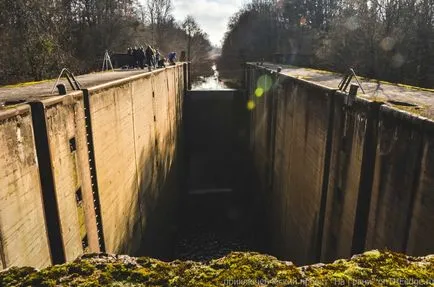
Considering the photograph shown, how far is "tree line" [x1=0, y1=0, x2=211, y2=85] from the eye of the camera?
17.4m

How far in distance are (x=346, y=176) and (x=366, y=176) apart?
865 mm

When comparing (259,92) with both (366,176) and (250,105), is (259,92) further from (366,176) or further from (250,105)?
(366,176)

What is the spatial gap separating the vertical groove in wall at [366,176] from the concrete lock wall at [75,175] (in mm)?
5296

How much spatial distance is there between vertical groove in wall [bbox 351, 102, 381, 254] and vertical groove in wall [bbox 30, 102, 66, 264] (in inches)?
211

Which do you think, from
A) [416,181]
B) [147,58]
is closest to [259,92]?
[147,58]

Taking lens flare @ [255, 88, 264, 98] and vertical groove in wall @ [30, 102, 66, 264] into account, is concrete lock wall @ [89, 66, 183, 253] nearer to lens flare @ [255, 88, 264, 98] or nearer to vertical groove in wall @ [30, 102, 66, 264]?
vertical groove in wall @ [30, 102, 66, 264]

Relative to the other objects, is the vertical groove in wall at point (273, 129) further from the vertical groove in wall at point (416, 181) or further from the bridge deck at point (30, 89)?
the vertical groove in wall at point (416, 181)

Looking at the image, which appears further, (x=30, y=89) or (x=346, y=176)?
(x=30, y=89)

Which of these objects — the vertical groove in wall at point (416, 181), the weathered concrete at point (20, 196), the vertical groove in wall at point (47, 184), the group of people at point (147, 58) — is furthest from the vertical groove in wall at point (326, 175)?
the group of people at point (147, 58)

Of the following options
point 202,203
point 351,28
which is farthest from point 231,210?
point 351,28

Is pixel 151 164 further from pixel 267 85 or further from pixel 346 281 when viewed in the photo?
pixel 346 281

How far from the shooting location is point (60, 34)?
20953 millimetres

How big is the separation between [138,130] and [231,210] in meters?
9.92

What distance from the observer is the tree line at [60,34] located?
17.4 metres
